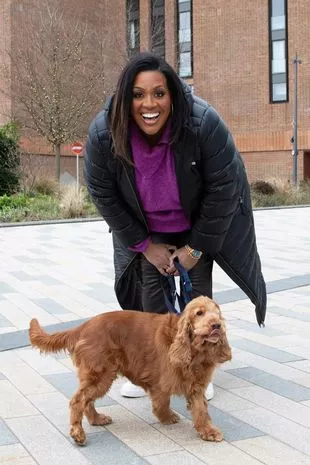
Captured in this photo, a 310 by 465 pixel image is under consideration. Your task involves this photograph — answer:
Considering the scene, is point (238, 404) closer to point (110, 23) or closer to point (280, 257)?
point (280, 257)

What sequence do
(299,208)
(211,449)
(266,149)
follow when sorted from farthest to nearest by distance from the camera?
(266,149), (299,208), (211,449)

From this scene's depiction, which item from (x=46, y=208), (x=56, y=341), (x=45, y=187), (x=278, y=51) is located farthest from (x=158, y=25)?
(x=56, y=341)

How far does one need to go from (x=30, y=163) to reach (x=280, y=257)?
17985 millimetres

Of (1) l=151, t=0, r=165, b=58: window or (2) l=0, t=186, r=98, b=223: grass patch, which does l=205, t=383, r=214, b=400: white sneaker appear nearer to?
(2) l=0, t=186, r=98, b=223: grass patch

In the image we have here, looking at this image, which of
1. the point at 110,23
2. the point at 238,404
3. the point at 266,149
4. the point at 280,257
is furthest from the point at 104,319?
the point at 110,23

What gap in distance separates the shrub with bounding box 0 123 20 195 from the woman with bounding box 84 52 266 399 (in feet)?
70.6

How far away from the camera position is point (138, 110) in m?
3.42

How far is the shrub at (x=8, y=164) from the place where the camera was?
81.0ft

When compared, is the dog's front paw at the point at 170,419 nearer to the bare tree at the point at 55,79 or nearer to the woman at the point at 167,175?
the woman at the point at 167,175

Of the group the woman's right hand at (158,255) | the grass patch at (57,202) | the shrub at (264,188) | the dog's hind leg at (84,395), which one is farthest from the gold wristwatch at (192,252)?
the shrub at (264,188)

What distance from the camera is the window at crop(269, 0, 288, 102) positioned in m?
38.3

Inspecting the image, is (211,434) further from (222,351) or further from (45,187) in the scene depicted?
(45,187)

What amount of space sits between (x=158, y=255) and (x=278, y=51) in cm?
3731

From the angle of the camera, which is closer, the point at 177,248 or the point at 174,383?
the point at 174,383
